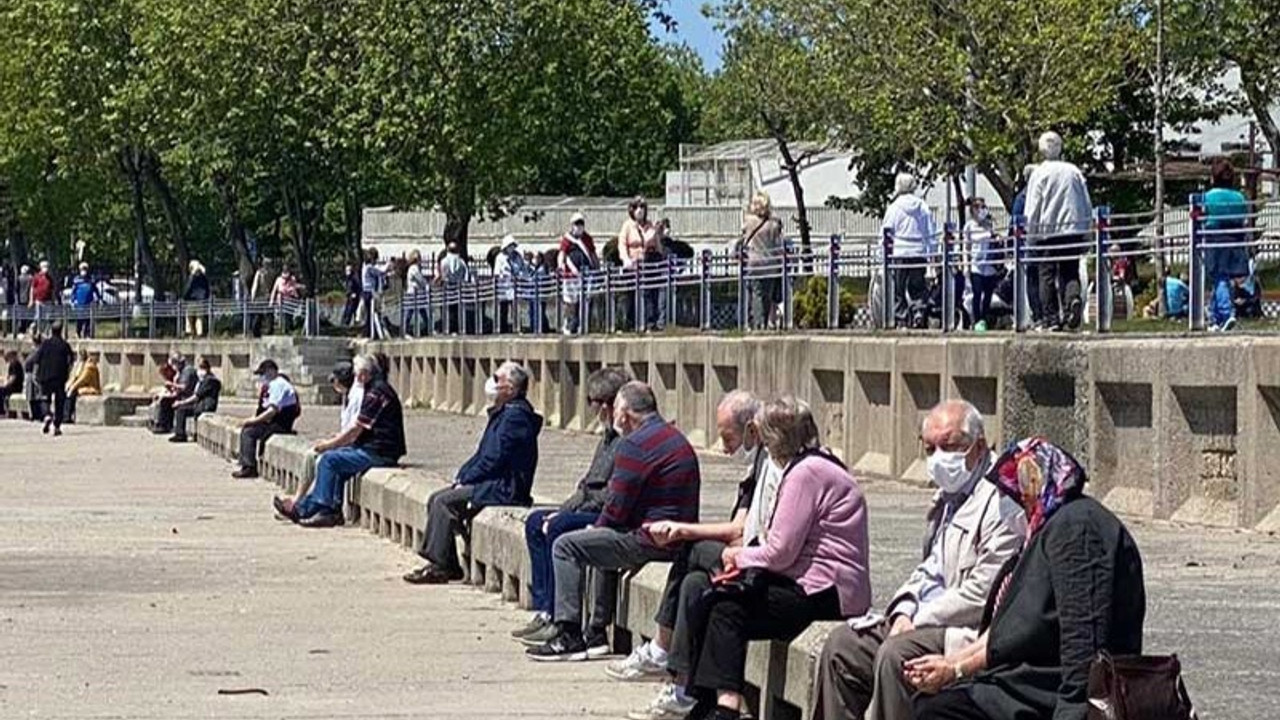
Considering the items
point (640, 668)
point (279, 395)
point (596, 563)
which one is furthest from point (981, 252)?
point (279, 395)

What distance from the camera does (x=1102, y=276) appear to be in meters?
20.8

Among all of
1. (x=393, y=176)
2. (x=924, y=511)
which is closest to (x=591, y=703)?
(x=924, y=511)

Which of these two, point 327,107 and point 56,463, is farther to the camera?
point 327,107

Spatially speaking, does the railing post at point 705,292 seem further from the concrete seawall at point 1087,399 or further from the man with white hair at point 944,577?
the man with white hair at point 944,577

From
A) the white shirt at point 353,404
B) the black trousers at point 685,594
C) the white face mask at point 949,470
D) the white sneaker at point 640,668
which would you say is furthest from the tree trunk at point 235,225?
the white face mask at point 949,470

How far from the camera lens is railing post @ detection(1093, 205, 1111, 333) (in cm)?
2050

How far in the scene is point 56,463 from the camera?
3956 cm

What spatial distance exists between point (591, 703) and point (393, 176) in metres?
44.2

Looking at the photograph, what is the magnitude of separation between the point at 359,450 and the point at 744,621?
13685mm

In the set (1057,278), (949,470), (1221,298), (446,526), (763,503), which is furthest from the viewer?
(1057,278)

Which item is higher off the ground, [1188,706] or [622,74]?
[622,74]

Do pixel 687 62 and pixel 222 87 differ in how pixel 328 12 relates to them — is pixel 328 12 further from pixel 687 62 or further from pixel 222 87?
pixel 687 62

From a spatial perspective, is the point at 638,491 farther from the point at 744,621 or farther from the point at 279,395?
the point at 279,395

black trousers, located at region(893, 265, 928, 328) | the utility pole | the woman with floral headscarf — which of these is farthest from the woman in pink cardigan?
the utility pole
